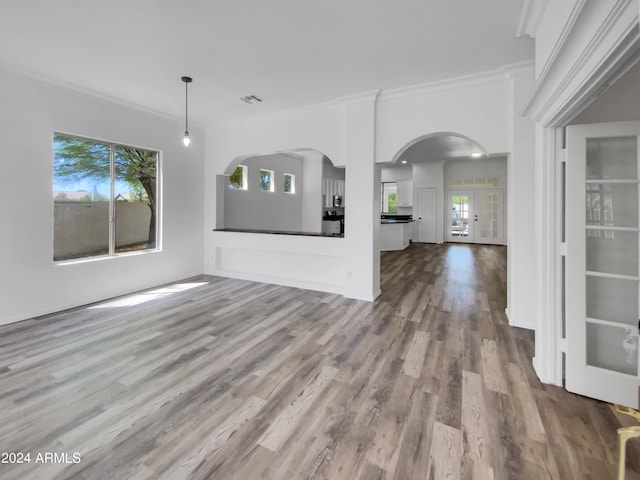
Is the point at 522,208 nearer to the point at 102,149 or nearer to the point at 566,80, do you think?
the point at 566,80

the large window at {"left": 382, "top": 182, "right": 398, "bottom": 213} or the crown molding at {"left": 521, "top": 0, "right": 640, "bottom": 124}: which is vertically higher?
the large window at {"left": 382, "top": 182, "right": 398, "bottom": 213}

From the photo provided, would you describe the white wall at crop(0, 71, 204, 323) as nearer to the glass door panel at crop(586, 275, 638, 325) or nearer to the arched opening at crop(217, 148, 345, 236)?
the arched opening at crop(217, 148, 345, 236)

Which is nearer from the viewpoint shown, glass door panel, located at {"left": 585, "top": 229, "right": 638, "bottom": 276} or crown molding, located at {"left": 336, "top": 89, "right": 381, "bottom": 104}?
glass door panel, located at {"left": 585, "top": 229, "right": 638, "bottom": 276}

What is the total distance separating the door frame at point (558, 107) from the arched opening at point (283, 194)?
186 inches

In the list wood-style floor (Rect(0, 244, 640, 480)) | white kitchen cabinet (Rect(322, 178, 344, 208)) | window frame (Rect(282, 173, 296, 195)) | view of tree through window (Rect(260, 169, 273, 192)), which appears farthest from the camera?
white kitchen cabinet (Rect(322, 178, 344, 208))

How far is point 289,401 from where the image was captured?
2.20 m

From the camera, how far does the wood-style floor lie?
1657 mm

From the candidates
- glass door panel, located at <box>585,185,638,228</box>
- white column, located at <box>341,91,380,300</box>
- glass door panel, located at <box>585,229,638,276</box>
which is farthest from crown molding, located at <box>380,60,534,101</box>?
glass door panel, located at <box>585,229,638,276</box>

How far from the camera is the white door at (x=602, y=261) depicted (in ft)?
6.93

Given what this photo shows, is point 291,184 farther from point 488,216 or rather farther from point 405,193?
point 488,216

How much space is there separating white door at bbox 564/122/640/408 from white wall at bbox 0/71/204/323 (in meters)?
5.74

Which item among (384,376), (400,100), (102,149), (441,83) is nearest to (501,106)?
(441,83)

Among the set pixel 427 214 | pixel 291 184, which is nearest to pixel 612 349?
pixel 291 184

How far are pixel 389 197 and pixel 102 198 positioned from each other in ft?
36.0
